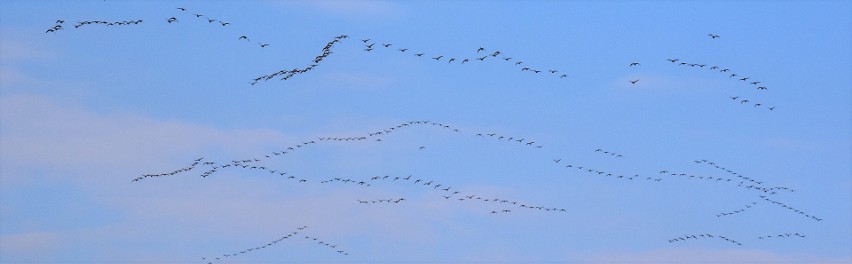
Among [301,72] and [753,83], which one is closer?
[301,72]

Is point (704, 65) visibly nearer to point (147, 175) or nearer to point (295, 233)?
point (295, 233)

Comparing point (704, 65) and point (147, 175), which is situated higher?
point (704, 65)

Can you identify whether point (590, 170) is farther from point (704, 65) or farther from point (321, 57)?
point (321, 57)

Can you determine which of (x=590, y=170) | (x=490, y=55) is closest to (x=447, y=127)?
(x=490, y=55)

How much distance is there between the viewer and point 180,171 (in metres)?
66.6

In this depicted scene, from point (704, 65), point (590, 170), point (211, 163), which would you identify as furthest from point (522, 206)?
point (211, 163)

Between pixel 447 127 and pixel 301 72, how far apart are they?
24.5 ft

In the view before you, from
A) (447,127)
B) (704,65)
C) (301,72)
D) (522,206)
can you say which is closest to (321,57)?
(301,72)

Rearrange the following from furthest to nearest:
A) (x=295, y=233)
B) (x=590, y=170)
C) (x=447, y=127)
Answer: (x=590, y=170)
(x=295, y=233)
(x=447, y=127)

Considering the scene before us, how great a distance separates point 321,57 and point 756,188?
998 inches

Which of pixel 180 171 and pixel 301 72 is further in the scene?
pixel 180 171

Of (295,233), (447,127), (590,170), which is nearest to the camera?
(447,127)

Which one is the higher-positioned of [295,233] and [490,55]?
[490,55]

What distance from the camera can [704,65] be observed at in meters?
65.4
